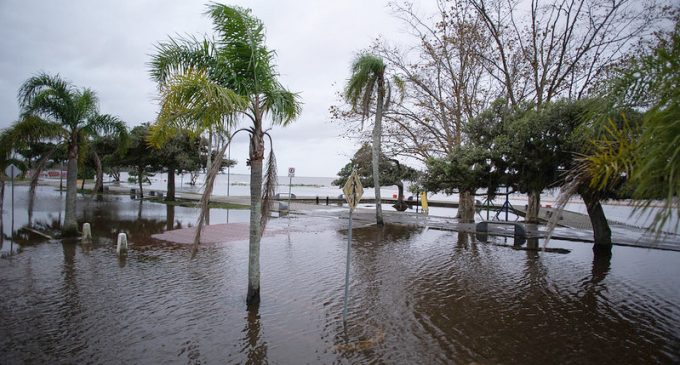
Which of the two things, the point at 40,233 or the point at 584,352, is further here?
the point at 40,233

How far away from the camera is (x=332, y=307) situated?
22.4 feet

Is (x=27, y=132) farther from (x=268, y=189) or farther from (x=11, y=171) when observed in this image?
(x=268, y=189)

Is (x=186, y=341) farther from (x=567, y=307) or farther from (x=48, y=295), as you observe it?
(x=567, y=307)

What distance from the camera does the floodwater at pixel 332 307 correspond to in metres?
5.02

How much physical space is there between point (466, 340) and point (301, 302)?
3.03 metres

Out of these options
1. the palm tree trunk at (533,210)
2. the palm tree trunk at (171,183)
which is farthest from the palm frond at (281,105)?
the palm tree trunk at (171,183)

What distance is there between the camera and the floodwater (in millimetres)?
5023

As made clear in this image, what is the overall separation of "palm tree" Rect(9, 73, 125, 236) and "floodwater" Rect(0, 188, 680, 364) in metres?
2.71

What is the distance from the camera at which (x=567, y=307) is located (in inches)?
278

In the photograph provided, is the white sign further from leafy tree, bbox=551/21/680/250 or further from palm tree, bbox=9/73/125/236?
leafy tree, bbox=551/21/680/250

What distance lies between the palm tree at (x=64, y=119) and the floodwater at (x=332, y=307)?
2.71 meters

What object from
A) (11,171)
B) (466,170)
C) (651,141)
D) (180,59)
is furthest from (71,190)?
(651,141)

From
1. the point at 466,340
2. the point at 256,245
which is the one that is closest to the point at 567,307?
the point at 466,340

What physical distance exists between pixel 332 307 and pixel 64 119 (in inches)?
439
